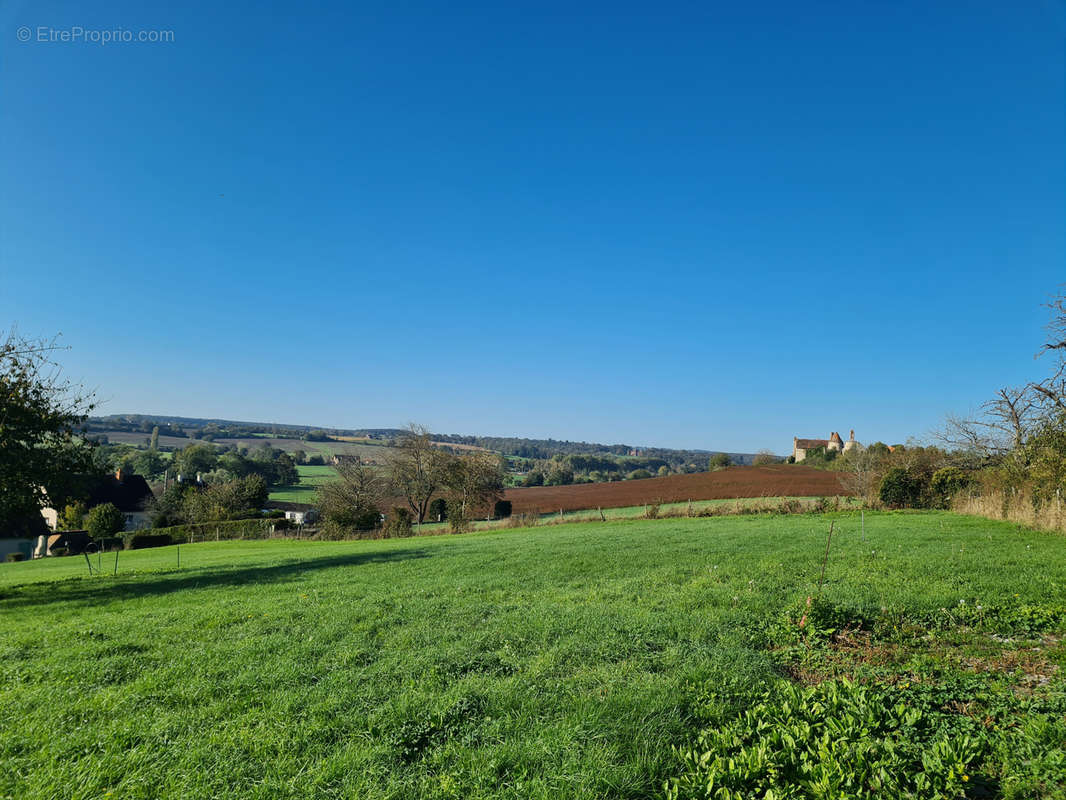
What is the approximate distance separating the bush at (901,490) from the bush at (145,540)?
49.0m

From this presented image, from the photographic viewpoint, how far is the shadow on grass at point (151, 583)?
1348 cm

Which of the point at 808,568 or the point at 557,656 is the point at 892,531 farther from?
the point at 557,656

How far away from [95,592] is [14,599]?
2.27 m

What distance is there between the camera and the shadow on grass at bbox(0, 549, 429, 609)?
1348 cm

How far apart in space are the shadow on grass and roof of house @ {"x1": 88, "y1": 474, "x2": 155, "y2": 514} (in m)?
51.6

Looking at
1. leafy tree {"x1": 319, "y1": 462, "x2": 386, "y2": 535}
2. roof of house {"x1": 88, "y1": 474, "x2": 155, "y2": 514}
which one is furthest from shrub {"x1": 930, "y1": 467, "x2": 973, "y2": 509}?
roof of house {"x1": 88, "y1": 474, "x2": 155, "y2": 514}

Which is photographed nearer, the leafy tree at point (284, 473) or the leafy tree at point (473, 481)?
the leafy tree at point (473, 481)

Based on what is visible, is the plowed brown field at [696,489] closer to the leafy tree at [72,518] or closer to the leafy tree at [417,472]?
the leafy tree at [417,472]

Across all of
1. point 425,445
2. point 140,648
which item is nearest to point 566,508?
point 425,445

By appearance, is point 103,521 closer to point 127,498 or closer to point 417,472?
point 127,498

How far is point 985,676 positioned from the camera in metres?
5.09

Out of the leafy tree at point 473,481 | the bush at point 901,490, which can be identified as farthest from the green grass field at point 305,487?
the bush at point 901,490

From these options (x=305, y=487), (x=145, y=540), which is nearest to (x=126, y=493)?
(x=305, y=487)

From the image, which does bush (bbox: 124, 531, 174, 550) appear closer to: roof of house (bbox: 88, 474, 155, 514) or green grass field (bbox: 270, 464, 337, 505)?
green grass field (bbox: 270, 464, 337, 505)
